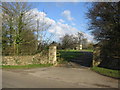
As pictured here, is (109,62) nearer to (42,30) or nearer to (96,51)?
(96,51)

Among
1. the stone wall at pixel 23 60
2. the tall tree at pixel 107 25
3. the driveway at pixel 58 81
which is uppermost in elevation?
the tall tree at pixel 107 25

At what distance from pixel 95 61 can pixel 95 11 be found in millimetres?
5720

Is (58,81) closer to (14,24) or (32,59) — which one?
(32,59)

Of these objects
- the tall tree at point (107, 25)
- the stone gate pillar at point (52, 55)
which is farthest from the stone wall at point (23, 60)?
the tall tree at point (107, 25)

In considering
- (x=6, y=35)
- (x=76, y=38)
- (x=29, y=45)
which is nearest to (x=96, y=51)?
(x=29, y=45)

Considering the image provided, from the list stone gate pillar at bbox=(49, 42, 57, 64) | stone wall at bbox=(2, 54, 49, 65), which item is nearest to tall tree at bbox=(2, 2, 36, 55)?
stone wall at bbox=(2, 54, 49, 65)

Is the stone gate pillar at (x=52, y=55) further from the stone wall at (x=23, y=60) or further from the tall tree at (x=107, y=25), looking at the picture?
the tall tree at (x=107, y=25)

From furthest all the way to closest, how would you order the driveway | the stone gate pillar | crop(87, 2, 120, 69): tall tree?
the stone gate pillar < crop(87, 2, 120, 69): tall tree < the driveway

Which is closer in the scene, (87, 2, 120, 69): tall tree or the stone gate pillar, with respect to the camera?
(87, 2, 120, 69): tall tree

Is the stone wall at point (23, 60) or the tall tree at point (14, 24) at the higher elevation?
the tall tree at point (14, 24)

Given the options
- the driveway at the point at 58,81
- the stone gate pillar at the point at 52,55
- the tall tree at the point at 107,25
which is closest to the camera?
the driveway at the point at 58,81

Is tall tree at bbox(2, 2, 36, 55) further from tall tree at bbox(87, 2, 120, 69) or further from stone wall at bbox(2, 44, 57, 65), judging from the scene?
tall tree at bbox(87, 2, 120, 69)

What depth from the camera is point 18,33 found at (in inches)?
645

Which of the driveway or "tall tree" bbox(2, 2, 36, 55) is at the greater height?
"tall tree" bbox(2, 2, 36, 55)
